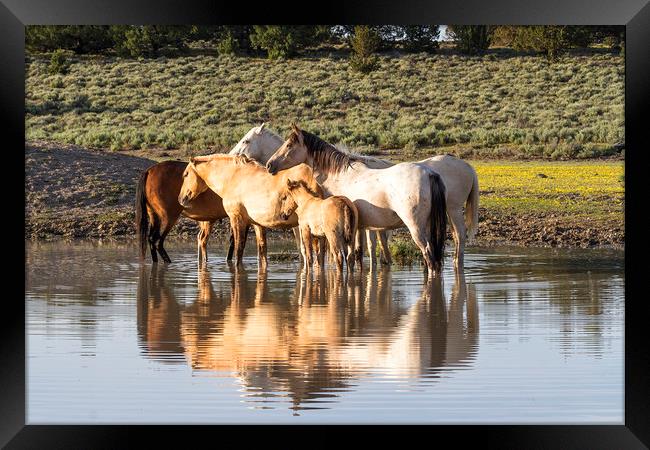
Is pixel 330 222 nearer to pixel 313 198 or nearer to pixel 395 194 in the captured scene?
pixel 313 198

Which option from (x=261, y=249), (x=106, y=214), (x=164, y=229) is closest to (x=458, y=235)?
(x=261, y=249)

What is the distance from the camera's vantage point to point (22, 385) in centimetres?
617

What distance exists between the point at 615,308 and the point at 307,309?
2.80 metres

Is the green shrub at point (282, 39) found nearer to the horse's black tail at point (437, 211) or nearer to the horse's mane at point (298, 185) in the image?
the horse's mane at point (298, 185)

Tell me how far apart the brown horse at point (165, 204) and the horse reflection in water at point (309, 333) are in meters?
3.28

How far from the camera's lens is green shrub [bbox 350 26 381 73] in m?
55.0

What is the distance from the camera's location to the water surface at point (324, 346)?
21.4 ft

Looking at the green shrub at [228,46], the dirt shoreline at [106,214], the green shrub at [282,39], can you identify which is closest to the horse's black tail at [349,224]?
the dirt shoreline at [106,214]

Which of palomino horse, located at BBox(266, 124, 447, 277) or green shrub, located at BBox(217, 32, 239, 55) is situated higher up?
green shrub, located at BBox(217, 32, 239, 55)

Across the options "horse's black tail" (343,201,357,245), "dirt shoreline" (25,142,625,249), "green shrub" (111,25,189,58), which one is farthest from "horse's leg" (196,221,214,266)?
"green shrub" (111,25,189,58)

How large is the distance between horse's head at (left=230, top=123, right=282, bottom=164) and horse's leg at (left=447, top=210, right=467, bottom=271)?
2673 mm

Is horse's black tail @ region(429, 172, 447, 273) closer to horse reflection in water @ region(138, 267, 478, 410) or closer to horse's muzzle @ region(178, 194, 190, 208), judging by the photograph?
horse reflection in water @ region(138, 267, 478, 410)

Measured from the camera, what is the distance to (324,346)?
8555mm

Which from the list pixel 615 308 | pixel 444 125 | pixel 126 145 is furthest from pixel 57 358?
pixel 444 125
